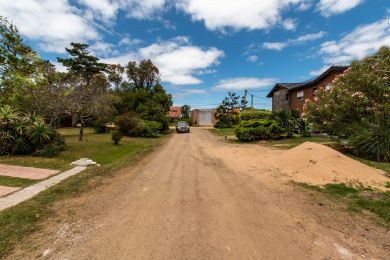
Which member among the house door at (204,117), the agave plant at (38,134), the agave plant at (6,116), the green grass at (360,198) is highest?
the house door at (204,117)

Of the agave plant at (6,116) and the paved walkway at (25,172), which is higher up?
the agave plant at (6,116)

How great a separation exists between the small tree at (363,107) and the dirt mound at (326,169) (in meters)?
3.37

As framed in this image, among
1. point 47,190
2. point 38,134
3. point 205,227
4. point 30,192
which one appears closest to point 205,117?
point 38,134

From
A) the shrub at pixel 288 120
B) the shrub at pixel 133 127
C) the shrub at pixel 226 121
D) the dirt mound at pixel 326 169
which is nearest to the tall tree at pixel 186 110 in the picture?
the shrub at pixel 226 121

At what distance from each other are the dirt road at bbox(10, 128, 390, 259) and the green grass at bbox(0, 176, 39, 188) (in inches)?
80.7

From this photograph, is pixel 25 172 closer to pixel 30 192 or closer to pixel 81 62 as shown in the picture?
pixel 30 192

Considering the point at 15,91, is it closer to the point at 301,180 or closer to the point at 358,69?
the point at 301,180

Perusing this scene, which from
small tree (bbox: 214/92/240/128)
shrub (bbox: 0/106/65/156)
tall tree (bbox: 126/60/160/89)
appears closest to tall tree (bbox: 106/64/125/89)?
tall tree (bbox: 126/60/160/89)

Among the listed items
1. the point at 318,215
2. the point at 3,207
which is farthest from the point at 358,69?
the point at 3,207

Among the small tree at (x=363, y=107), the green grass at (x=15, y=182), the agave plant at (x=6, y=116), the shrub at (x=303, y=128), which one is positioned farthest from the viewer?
the shrub at (x=303, y=128)

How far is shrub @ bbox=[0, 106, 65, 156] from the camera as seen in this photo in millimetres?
10914

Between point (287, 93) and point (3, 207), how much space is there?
102ft

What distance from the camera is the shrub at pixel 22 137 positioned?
1091 cm

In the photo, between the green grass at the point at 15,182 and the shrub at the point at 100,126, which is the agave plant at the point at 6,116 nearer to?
the green grass at the point at 15,182
